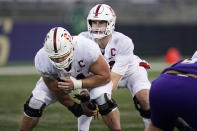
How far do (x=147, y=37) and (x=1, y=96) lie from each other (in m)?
12.8

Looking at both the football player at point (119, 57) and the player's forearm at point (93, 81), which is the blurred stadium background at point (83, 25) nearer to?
the football player at point (119, 57)

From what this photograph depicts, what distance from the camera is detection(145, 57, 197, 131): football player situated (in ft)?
15.0

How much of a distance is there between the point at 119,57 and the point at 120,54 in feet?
0.20

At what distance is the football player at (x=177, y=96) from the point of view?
4559 mm

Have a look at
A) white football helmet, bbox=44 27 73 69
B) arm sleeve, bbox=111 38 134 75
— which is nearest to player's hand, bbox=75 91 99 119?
white football helmet, bbox=44 27 73 69

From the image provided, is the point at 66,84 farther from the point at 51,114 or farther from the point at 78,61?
the point at 51,114

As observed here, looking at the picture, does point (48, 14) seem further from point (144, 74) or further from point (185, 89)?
point (185, 89)

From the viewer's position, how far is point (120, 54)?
7.36 meters

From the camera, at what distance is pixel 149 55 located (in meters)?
24.9

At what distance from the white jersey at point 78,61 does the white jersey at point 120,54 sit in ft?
3.07

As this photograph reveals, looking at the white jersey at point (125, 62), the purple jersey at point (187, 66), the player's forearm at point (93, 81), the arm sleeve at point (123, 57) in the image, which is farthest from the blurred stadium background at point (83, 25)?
the purple jersey at point (187, 66)

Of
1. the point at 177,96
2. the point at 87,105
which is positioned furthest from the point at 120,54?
the point at 177,96

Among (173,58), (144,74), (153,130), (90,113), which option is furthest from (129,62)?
(173,58)

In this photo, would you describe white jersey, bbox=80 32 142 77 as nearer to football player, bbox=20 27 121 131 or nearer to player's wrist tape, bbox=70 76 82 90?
football player, bbox=20 27 121 131
